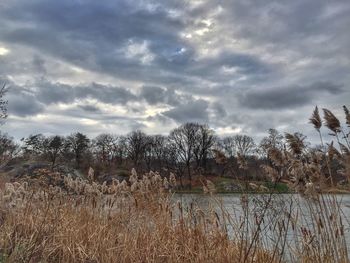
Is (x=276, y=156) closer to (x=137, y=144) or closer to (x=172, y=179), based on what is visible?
(x=172, y=179)

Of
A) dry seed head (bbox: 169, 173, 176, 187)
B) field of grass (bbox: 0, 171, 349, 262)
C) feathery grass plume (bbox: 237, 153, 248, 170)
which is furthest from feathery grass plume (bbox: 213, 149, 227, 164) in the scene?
dry seed head (bbox: 169, 173, 176, 187)

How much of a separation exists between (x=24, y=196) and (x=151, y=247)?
3051mm

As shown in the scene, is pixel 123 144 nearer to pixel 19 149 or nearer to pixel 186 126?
pixel 186 126

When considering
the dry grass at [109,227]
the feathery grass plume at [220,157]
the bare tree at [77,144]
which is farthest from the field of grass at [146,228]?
the bare tree at [77,144]

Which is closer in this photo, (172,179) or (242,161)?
(242,161)

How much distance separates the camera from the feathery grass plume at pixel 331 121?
181 inches

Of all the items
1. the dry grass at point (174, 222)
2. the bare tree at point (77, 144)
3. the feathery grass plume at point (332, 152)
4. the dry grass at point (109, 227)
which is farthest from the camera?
the bare tree at point (77, 144)

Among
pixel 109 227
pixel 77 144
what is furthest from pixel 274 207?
pixel 77 144

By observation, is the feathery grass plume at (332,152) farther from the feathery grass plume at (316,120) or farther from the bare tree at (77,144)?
the bare tree at (77,144)

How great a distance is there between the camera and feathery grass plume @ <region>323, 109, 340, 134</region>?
4605 mm

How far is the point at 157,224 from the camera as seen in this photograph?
22.3 ft

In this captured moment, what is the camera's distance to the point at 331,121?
15.1 feet

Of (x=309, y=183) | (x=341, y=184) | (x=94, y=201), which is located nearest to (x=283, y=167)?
(x=309, y=183)

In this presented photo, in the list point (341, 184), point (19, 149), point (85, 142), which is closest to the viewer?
point (341, 184)
